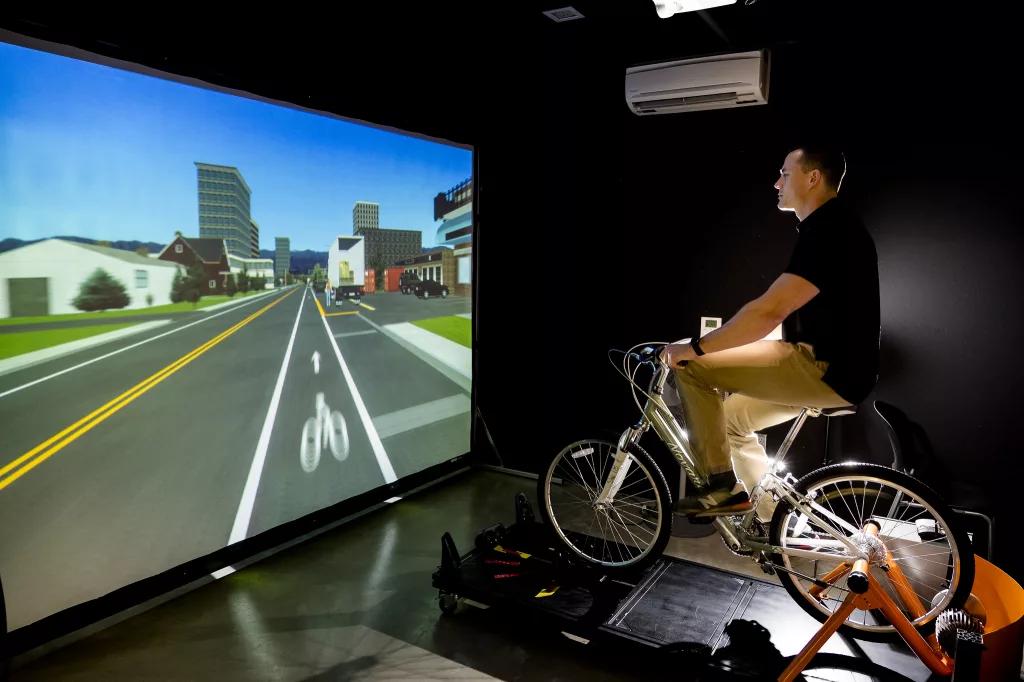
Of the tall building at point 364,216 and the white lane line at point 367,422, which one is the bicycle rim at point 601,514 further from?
the tall building at point 364,216

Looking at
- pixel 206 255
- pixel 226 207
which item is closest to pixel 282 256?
pixel 226 207

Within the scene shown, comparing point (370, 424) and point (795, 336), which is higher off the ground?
point (795, 336)

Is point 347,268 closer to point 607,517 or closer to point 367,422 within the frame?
point 367,422

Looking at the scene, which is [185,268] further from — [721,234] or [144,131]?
[721,234]

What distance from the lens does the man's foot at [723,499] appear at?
2742 mm

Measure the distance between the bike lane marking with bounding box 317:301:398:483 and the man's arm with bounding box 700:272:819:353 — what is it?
2629 millimetres

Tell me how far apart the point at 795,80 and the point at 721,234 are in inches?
38.4

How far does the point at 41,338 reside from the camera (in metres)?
2.81

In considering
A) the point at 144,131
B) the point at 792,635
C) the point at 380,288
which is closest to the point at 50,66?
the point at 144,131

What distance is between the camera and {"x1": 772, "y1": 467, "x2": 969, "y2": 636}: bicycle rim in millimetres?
2471

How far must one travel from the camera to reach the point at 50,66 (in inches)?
108

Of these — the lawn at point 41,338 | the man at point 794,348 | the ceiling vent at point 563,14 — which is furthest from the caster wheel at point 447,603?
the ceiling vent at point 563,14

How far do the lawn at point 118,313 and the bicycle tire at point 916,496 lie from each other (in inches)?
120

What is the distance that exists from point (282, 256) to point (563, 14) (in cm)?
247
